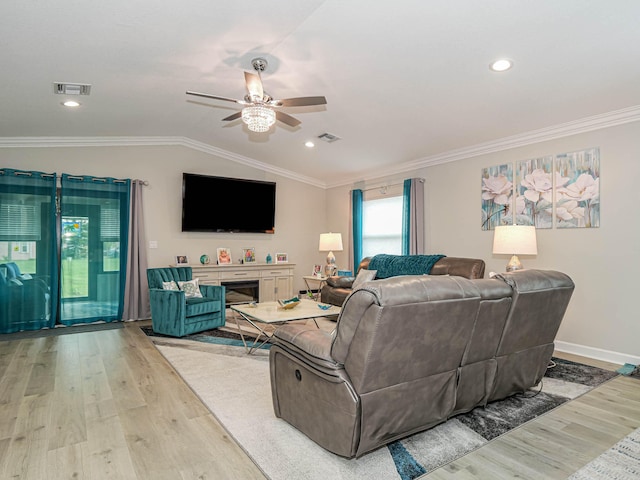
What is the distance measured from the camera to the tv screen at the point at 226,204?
634 cm

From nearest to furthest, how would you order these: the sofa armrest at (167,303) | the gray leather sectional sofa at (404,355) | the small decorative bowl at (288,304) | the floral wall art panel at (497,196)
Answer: the gray leather sectional sofa at (404,355), the small decorative bowl at (288,304), the sofa armrest at (167,303), the floral wall art panel at (497,196)

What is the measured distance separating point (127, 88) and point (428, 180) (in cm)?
425

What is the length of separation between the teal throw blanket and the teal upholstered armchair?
2358 millimetres

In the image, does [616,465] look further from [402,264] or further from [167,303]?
[167,303]

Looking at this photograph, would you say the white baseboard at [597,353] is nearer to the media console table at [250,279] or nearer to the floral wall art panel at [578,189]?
the floral wall art panel at [578,189]

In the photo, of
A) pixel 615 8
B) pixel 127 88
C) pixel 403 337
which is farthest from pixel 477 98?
pixel 127 88

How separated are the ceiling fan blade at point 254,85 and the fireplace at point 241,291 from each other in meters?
3.93

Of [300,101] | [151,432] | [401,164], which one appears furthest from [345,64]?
[151,432]

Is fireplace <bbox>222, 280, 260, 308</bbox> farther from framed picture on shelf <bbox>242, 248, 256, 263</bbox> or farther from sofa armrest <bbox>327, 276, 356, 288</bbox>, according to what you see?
sofa armrest <bbox>327, 276, 356, 288</bbox>

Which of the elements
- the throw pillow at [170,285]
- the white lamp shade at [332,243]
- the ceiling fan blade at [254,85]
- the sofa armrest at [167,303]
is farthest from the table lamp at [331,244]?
the ceiling fan blade at [254,85]

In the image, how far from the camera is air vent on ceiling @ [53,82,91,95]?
3.72 meters

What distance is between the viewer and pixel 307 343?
218 cm

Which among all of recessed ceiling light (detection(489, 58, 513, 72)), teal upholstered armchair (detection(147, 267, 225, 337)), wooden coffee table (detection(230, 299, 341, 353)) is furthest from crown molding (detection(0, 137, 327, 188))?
recessed ceiling light (detection(489, 58, 513, 72))

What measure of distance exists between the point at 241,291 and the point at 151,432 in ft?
13.9
